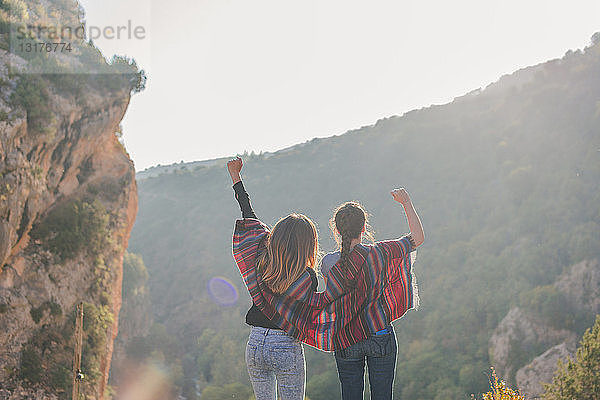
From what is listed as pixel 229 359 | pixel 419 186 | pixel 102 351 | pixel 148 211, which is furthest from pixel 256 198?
pixel 102 351

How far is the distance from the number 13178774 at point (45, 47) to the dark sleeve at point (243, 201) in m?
8.83

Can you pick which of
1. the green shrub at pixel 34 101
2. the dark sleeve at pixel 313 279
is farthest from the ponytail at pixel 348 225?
the green shrub at pixel 34 101

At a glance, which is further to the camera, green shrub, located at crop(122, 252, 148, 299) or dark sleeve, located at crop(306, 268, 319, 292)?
green shrub, located at crop(122, 252, 148, 299)

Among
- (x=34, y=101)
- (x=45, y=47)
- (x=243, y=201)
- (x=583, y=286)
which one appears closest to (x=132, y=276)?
(x=45, y=47)

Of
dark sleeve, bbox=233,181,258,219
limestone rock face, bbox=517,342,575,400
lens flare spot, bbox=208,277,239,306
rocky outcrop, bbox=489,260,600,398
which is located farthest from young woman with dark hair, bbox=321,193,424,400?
lens flare spot, bbox=208,277,239,306

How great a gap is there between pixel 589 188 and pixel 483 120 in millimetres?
18454

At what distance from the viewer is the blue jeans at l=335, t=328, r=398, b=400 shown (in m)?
2.67

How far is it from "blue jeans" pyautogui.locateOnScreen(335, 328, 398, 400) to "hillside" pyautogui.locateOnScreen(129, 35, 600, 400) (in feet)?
74.0

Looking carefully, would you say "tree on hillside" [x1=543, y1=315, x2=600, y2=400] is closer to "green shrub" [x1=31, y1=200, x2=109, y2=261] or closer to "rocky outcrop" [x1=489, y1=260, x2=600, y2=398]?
"rocky outcrop" [x1=489, y1=260, x2=600, y2=398]

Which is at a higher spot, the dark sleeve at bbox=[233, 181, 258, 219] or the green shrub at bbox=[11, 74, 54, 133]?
the green shrub at bbox=[11, 74, 54, 133]

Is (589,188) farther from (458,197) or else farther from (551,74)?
(551,74)

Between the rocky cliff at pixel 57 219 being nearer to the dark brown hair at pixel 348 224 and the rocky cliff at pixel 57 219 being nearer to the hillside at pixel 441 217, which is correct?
the dark brown hair at pixel 348 224

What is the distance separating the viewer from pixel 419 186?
4316 cm

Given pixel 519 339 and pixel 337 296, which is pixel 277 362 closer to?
pixel 337 296
